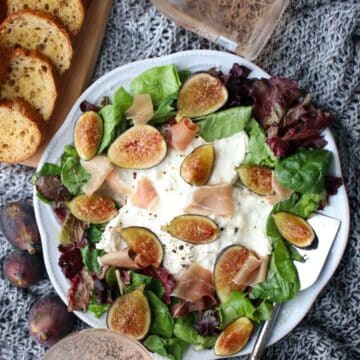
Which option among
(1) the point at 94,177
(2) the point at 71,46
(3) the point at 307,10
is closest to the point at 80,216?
(1) the point at 94,177

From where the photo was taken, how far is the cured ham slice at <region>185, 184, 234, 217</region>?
85.9 inches

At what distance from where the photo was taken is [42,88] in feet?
7.91

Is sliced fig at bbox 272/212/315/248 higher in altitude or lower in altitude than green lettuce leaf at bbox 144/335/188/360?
higher

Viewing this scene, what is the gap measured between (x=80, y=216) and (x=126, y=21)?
66 cm

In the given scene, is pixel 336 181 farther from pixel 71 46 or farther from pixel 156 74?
pixel 71 46

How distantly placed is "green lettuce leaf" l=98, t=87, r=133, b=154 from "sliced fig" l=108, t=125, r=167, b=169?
0.02 m

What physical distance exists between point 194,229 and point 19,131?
0.67 metres

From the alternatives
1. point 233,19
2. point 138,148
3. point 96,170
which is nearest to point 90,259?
point 96,170

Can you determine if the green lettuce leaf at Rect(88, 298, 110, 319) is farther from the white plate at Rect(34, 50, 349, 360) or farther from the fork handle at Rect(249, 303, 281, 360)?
the fork handle at Rect(249, 303, 281, 360)

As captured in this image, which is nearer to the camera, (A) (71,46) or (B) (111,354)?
(B) (111,354)

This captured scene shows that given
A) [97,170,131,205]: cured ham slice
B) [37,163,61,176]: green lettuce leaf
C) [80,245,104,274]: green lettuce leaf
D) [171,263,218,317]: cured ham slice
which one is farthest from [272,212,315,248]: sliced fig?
[37,163,61,176]: green lettuce leaf

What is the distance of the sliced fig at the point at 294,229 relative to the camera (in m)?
2.23

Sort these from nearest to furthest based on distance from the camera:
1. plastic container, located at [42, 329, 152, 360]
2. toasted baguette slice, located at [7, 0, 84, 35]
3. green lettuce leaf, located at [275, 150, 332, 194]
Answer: plastic container, located at [42, 329, 152, 360] < green lettuce leaf, located at [275, 150, 332, 194] < toasted baguette slice, located at [7, 0, 84, 35]

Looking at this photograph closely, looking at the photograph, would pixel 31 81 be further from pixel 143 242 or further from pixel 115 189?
pixel 143 242
